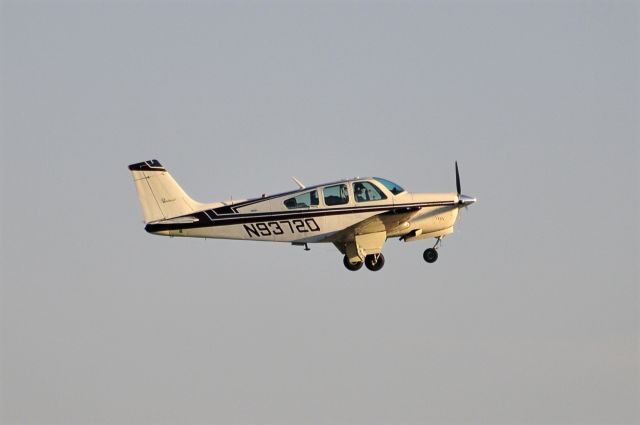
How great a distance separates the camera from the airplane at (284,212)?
222 feet

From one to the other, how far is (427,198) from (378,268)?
2360mm

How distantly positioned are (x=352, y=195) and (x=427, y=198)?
2.21 m

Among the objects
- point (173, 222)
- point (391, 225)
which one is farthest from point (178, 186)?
point (391, 225)

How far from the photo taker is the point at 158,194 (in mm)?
67812

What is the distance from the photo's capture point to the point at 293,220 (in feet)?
223

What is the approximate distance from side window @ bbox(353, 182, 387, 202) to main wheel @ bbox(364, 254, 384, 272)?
1.62 metres

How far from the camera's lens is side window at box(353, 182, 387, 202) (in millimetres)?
68062

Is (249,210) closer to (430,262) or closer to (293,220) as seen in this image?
(293,220)

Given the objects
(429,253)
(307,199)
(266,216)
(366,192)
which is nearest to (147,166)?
(266,216)

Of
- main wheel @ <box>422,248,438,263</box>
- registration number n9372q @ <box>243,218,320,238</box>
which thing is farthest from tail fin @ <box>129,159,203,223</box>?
main wheel @ <box>422,248,438,263</box>

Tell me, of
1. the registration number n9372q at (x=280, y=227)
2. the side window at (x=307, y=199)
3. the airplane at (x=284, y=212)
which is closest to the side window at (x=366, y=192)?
the airplane at (x=284, y=212)

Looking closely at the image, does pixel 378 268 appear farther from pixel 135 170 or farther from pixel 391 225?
pixel 135 170

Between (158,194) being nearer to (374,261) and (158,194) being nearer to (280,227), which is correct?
(280,227)

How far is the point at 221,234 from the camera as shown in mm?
68125
